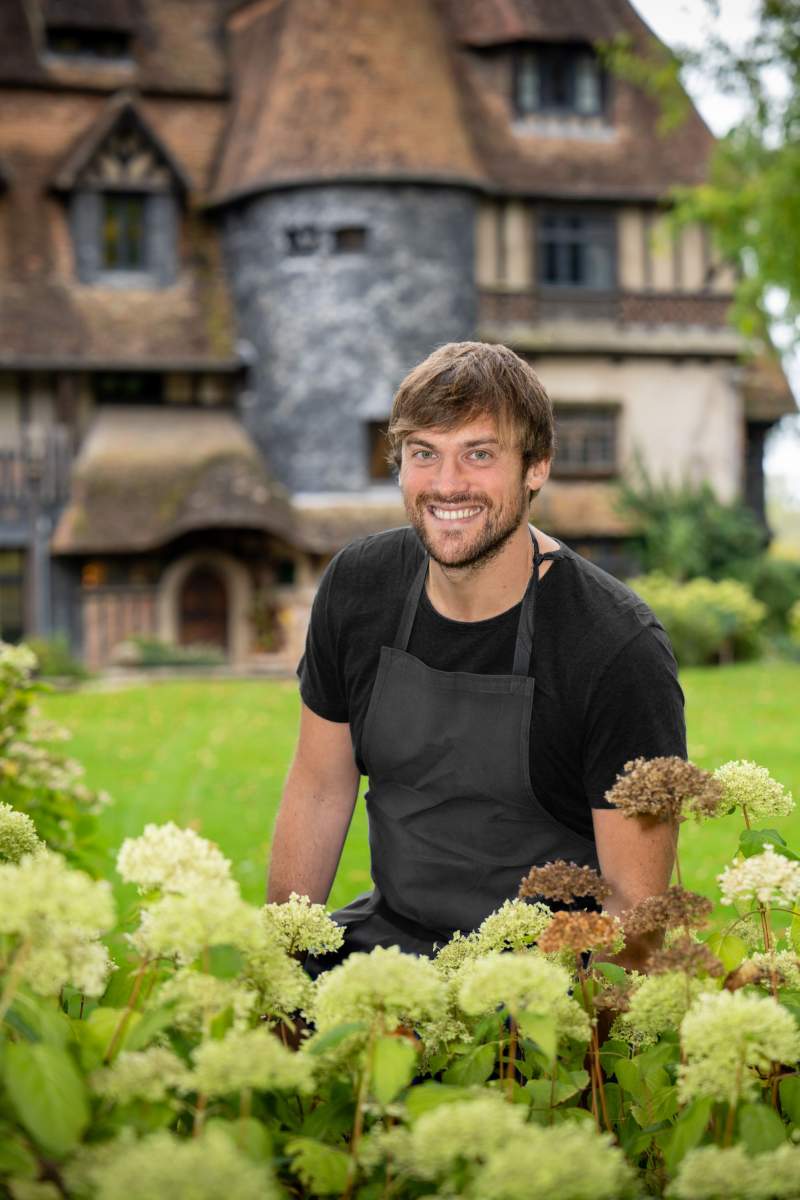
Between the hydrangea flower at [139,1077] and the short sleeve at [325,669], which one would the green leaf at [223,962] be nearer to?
the hydrangea flower at [139,1077]

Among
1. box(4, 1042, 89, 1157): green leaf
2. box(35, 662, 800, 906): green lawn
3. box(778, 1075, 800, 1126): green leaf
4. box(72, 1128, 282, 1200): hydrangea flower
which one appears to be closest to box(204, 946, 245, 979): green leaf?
box(4, 1042, 89, 1157): green leaf

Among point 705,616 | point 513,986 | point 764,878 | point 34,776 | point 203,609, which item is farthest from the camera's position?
point 203,609

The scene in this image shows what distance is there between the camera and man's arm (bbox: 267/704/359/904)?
152 inches

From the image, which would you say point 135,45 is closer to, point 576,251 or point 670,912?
point 576,251

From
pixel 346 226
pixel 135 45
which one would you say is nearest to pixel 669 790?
pixel 346 226

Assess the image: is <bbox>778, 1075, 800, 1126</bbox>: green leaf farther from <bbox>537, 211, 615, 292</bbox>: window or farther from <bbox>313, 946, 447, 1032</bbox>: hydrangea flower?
<bbox>537, 211, 615, 292</bbox>: window

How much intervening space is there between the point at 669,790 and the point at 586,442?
83.7ft

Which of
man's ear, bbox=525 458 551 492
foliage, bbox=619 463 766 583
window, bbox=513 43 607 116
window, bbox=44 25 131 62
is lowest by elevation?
foliage, bbox=619 463 766 583

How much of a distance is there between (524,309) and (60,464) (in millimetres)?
7952

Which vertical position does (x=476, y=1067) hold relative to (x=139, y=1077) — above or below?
below

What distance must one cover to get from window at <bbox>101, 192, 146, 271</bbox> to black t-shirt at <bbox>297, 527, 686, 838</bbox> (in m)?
23.5

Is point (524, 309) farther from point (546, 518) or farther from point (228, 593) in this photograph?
point (228, 593)

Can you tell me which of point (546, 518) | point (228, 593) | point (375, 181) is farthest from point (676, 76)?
point (228, 593)

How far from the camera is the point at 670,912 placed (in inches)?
88.2
